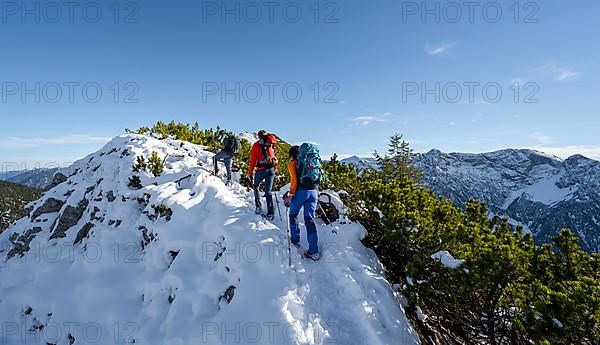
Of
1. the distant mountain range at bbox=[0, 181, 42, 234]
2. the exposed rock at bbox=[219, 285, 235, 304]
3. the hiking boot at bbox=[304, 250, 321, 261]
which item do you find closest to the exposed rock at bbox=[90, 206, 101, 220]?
the exposed rock at bbox=[219, 285, 235, 304]

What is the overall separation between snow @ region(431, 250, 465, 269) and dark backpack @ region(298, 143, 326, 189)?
9.96 ft

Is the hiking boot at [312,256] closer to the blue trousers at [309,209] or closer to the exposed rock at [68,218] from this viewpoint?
the blue trousers at [309,209]

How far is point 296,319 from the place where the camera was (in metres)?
5.80

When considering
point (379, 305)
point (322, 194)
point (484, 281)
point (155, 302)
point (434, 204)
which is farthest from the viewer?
point (322, 194)

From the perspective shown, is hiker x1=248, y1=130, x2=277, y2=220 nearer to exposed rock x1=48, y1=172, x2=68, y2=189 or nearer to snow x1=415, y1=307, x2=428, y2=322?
snow x1=415, y1=307, x2=428, y2=322

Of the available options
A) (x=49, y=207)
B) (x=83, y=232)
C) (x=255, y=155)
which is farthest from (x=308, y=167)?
(x=49, y=207)

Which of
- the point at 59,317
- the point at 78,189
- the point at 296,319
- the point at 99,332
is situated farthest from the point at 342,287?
the point at 78,189

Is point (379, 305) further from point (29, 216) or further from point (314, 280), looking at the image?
point (29, 216)

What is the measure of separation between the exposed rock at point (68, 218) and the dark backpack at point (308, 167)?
29.3 feet

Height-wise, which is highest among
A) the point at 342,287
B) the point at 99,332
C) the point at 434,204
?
the point at 434,204

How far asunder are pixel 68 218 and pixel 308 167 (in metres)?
9.56

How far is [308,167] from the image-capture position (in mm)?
7152

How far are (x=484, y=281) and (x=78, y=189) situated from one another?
1381 cm

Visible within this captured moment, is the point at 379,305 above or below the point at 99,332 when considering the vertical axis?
above
